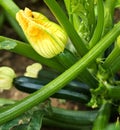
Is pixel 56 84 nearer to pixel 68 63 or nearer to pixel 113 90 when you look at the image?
pixel 68 63

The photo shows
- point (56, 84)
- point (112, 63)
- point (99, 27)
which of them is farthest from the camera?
point (112, 63)

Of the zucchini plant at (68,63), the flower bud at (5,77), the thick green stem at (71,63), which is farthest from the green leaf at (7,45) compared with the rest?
the flower bud at (5,77)

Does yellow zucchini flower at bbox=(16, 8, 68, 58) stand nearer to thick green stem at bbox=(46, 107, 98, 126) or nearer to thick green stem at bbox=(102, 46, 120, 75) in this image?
thick green stem at bbox=(102, 46, 120, 75)

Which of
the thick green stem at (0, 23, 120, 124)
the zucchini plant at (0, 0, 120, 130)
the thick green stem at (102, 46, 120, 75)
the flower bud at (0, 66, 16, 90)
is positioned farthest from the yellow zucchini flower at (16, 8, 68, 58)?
the flower bud at (0, 66, 16, 90)

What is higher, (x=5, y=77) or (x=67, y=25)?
(x=67, y=25)

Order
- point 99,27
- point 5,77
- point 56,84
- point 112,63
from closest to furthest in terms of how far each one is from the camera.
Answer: point 56,84 < point 99,27 < point 112,63 < point 5,77

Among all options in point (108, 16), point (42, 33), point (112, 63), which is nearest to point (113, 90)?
point (112, 63)

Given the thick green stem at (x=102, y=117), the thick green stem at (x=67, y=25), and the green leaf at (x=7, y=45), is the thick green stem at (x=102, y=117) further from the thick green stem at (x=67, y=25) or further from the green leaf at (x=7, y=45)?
the green leaf at (x=7, y=45)
